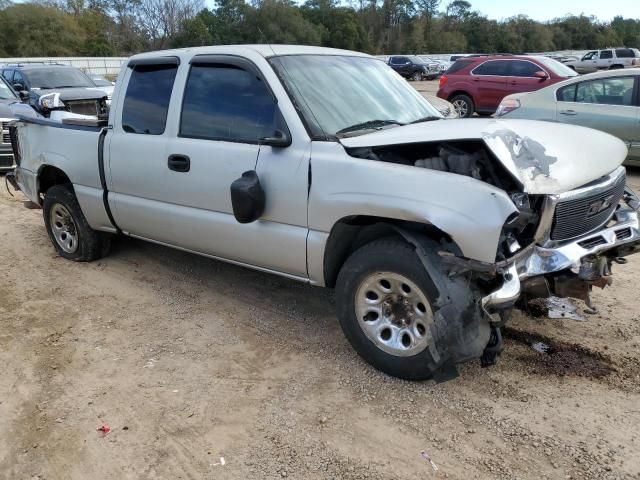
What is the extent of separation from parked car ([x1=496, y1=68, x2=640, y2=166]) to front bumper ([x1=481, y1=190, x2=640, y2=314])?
17.3 ft

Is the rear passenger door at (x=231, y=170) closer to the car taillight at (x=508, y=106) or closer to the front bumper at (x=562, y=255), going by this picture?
the front bumper at (x=562, y=255)

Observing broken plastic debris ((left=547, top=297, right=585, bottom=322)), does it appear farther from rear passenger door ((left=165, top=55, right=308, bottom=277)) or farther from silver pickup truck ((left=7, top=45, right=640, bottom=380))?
rear passenger door ((left=165, top=55, right=308, bottom=277))

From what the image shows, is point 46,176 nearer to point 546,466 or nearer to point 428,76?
point 546,466

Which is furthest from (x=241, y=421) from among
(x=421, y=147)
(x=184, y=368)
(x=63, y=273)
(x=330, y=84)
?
(x=63, y=273)

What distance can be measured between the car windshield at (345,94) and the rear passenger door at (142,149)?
1.12m

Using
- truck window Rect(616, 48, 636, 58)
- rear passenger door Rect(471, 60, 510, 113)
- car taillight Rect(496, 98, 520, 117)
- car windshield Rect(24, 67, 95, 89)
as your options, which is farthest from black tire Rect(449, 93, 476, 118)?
truck window Rect(616, 48, 636, 58)

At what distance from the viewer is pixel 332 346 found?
3.85 m

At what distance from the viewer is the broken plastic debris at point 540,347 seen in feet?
12.1

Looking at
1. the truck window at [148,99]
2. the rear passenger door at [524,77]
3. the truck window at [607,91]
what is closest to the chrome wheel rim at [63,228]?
the truck window at [148,99]

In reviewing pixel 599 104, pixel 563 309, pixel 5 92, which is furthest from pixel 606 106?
pixel 5 92

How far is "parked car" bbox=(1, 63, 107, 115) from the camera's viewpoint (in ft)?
39.9

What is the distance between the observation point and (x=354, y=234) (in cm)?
352

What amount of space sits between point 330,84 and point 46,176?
340 centimetres

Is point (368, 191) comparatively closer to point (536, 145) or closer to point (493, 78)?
point (536, 145)
